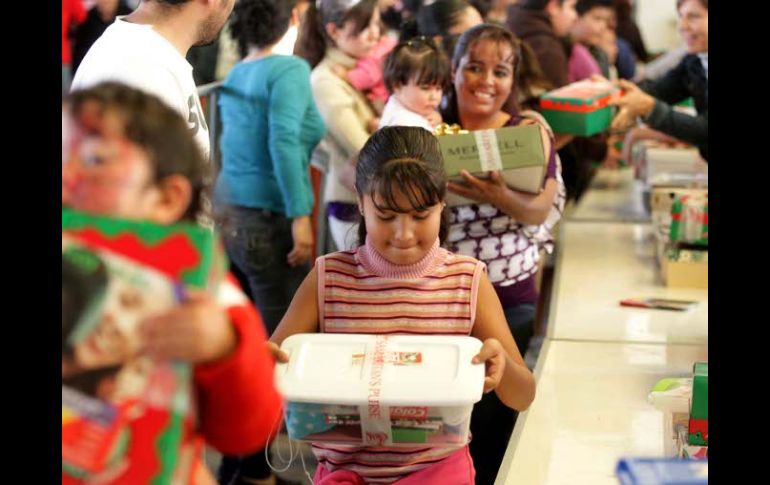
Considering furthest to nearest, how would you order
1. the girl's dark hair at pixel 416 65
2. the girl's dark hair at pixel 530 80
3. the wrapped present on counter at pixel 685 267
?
the wrapped present on counter at pixel 685 267
the girl's dark hair at pixel 530 80
the girl's dark hair at pixel 416 65

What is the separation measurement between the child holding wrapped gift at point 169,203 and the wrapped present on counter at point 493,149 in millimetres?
1739

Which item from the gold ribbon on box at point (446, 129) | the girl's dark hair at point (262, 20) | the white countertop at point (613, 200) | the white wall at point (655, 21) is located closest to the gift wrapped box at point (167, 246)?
the gold ribbon on box at point (446, 129)

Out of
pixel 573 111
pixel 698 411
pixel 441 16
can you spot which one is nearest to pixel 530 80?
pixel 573 111

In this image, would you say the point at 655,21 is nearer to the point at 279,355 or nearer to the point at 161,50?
the point at 161,50

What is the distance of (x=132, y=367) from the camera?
1238 millimetres

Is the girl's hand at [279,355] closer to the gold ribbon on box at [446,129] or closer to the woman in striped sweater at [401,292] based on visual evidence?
the woman in striped sweater at [401,292]

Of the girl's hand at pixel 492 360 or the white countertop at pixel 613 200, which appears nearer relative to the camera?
the girl's hand at pixel 492 360

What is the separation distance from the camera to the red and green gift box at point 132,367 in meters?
1.23

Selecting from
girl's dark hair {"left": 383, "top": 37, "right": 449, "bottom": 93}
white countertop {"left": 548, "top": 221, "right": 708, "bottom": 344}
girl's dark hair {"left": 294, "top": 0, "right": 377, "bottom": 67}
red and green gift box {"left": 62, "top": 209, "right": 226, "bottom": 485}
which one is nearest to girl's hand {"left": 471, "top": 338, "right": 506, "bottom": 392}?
red and green gift box {"left": 62, "top": 209, "right": 226, "bottom": 485}

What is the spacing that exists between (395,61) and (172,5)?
1.45 m

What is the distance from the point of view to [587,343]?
3.68m

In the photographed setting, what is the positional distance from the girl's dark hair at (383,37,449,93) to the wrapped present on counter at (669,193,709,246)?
1216 millimetres
